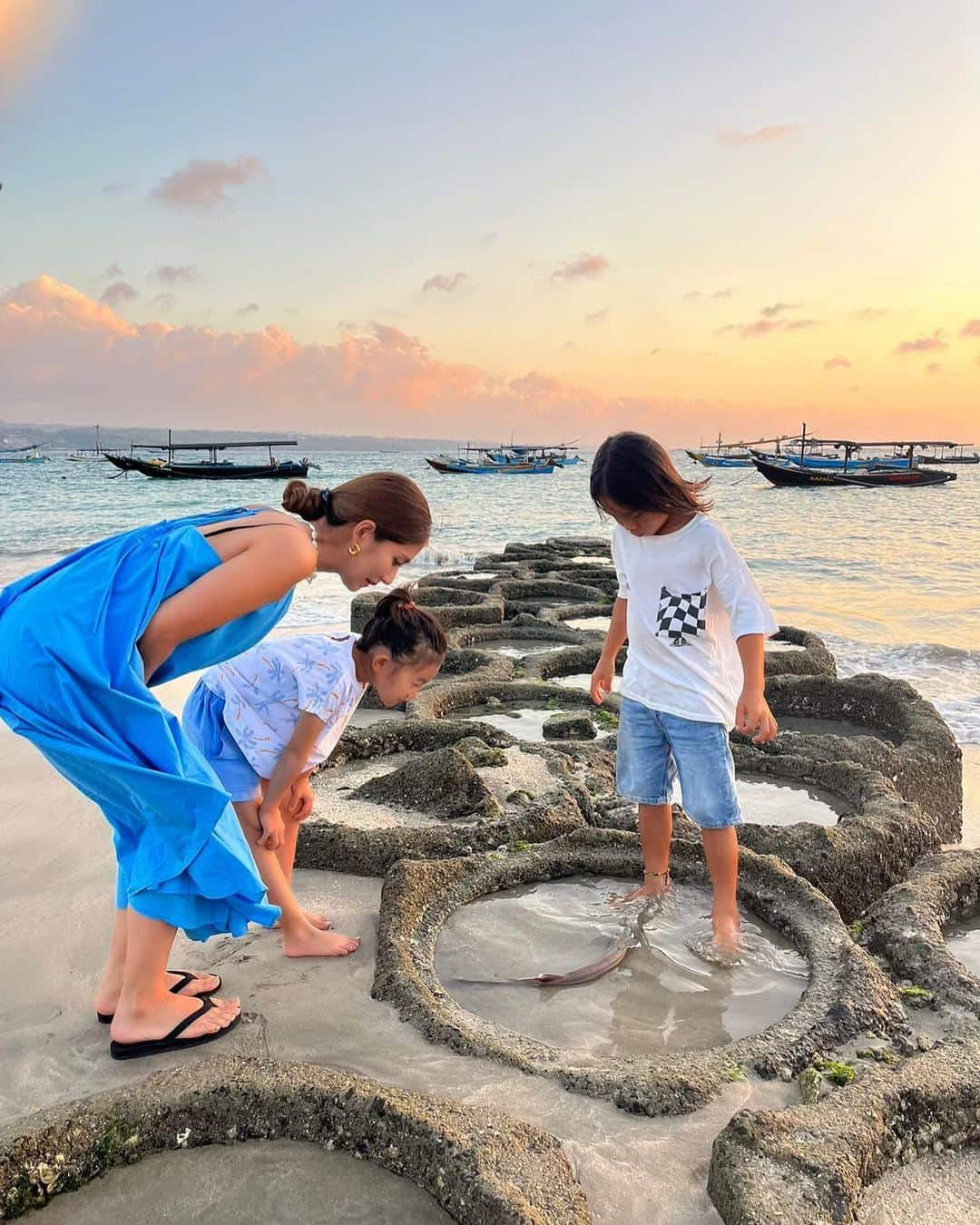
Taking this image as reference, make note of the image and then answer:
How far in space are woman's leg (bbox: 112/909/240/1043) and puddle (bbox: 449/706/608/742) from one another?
3.61 metres

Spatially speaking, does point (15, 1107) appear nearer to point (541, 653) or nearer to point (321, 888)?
point (321, 888)

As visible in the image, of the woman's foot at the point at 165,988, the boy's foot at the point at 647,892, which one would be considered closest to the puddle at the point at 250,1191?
the woman's foot at the point at 165,988

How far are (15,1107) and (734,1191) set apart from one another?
163 centimetres

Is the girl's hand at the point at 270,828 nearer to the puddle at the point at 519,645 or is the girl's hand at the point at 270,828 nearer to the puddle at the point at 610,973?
the puddle at the point at 610,973

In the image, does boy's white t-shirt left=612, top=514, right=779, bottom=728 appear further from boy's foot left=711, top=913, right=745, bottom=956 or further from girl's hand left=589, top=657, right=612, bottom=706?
boy's foot left=711, top=913, right=745, bottom=956

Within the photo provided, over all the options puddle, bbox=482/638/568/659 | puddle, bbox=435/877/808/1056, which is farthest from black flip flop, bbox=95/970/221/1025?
puddle, bbox=482/638/568/659

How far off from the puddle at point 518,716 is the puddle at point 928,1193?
374cm

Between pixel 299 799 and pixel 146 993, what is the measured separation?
0.80m

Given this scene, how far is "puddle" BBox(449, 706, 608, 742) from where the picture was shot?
6061 mm

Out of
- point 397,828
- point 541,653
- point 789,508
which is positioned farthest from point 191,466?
point 397,828

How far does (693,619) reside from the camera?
319 cm

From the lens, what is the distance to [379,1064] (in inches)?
95.8

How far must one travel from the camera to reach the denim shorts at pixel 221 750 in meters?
2.92

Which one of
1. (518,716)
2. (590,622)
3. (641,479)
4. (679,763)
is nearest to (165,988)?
(679,763)
